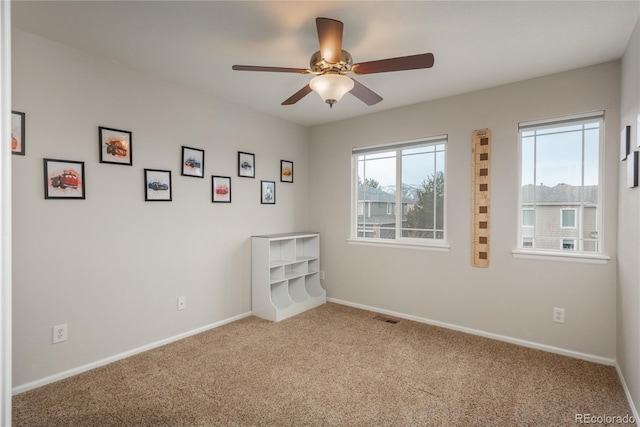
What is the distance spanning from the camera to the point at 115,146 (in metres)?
2.74

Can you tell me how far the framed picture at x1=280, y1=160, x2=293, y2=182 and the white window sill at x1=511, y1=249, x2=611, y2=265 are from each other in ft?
8.73

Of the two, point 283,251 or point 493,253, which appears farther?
point 283,251

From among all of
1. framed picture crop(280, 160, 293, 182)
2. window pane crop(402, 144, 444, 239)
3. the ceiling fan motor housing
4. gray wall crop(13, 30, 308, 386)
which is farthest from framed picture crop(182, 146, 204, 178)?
window pane crop(402, 144, 444, 239)

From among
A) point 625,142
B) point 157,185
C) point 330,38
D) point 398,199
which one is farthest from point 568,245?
point 157,185

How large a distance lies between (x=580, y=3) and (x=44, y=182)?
3.57 m

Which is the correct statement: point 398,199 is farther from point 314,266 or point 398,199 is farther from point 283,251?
point 283,251

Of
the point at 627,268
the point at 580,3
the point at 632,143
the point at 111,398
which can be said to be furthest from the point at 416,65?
the point at 111,398

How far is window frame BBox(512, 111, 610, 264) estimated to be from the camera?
272cm

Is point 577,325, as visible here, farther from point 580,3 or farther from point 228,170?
point 228,170

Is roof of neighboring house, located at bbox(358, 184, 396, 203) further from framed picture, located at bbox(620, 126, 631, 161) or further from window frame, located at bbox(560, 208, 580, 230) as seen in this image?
framed picture, located at bbox(620, 126, 631, 161)

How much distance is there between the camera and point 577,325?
2.81 m

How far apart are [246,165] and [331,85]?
76.2 inches


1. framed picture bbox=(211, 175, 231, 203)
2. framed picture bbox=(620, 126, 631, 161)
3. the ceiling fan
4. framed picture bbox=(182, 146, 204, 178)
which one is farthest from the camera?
framed picture bbox=(211, 175, 231, 203)

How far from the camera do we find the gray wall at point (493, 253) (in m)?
2.72
